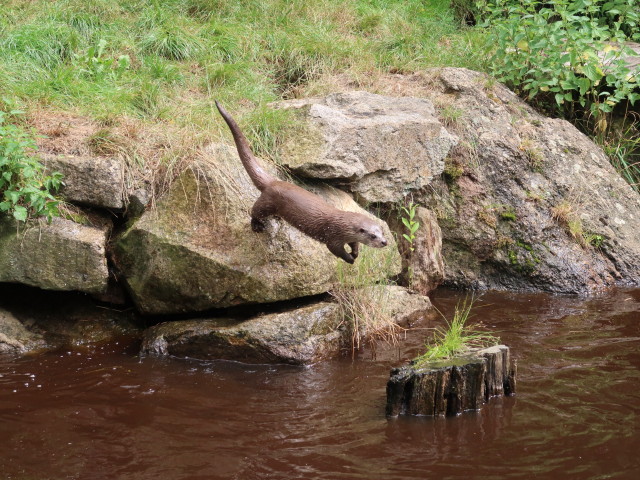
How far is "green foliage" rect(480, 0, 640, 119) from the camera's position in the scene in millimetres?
6496

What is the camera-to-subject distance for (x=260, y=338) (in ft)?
14.4

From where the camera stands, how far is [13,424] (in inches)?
137

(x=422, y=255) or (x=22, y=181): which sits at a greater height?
(x=22, y=181)

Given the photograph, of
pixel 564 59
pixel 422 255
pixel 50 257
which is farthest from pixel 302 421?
pixel 564 59

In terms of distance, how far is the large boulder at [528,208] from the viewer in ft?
19.6

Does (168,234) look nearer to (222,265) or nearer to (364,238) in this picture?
(222,265)

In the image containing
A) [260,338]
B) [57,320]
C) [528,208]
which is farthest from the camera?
[528,208]

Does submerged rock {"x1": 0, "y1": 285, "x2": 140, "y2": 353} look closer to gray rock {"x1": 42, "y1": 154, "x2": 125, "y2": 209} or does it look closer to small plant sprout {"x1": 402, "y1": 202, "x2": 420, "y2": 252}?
gray rock {"x1": 42, "y1": 154, "x2": 125, "y2": 209}

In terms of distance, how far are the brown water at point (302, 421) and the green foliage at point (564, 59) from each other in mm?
2892

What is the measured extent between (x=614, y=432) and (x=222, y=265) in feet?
8.01

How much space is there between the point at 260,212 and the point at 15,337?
1793 mm

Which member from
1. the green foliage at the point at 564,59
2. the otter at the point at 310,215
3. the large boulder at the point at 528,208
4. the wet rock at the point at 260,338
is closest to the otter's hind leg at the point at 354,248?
the otter at the point at 310,215

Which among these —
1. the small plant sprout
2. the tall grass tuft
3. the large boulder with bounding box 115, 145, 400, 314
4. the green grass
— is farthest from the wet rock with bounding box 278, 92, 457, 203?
the tall grass tuft

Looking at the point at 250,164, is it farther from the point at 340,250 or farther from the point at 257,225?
the point at 340,250
